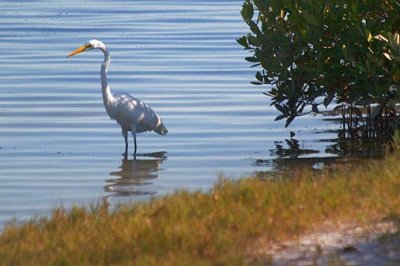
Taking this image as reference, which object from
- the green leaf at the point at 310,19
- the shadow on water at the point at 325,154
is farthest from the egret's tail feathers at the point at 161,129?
the green leaf at the point at 310,19

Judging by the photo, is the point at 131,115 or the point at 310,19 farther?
the point at 131,115

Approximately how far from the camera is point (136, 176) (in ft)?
48.3

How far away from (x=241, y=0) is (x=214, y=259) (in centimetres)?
3279

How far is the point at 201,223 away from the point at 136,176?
6.43m

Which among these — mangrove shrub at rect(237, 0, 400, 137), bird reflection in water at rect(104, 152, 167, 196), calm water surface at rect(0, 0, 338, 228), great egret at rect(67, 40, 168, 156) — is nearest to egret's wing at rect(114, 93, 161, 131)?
great egret at rect(67, 40, 168, 156)

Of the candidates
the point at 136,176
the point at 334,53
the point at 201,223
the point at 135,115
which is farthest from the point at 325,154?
the point at 201,223

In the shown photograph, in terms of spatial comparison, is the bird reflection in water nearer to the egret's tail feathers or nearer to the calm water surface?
the calm water surface

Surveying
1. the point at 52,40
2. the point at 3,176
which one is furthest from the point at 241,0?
the point at 3,176

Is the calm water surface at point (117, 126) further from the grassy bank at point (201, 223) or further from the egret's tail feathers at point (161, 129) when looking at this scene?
the grassy bank at point (201, 223)

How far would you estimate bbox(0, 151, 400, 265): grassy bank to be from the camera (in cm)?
788

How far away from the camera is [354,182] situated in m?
9.52

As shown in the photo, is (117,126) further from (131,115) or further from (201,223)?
(201,223)

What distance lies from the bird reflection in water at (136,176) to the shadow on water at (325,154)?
1379 mm

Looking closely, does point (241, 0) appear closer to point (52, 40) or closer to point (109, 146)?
point (52, 40)
